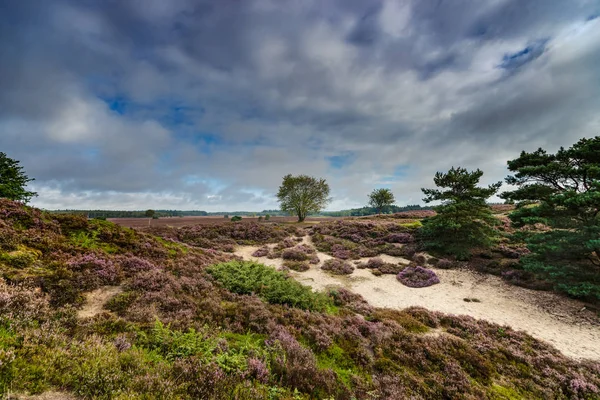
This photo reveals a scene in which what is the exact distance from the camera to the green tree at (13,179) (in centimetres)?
1642

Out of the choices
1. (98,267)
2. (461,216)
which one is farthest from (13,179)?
(461,216)

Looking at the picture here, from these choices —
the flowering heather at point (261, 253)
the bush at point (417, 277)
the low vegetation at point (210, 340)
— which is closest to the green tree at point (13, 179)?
the low vegetation at point (210, 340)

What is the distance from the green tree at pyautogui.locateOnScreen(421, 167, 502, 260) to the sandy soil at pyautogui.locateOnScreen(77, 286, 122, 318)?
21.8m

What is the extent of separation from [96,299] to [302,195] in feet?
156

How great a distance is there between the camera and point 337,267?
1816cm

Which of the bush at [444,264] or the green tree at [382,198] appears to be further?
the green tree at [382,198]

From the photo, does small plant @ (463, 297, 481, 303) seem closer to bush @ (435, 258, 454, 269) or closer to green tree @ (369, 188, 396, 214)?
bush @ (435, 258, 454, 269)

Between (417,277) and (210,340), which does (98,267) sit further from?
(417,277)

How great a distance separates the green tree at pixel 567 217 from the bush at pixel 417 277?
17.2 ft

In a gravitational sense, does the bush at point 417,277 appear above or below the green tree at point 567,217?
below

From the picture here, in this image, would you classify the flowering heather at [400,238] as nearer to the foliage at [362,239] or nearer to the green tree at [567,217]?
the foliage at [362,239]

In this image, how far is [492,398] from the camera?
5480 millimetres

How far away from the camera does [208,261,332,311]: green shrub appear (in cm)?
898

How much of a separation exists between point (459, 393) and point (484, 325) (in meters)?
5.73
